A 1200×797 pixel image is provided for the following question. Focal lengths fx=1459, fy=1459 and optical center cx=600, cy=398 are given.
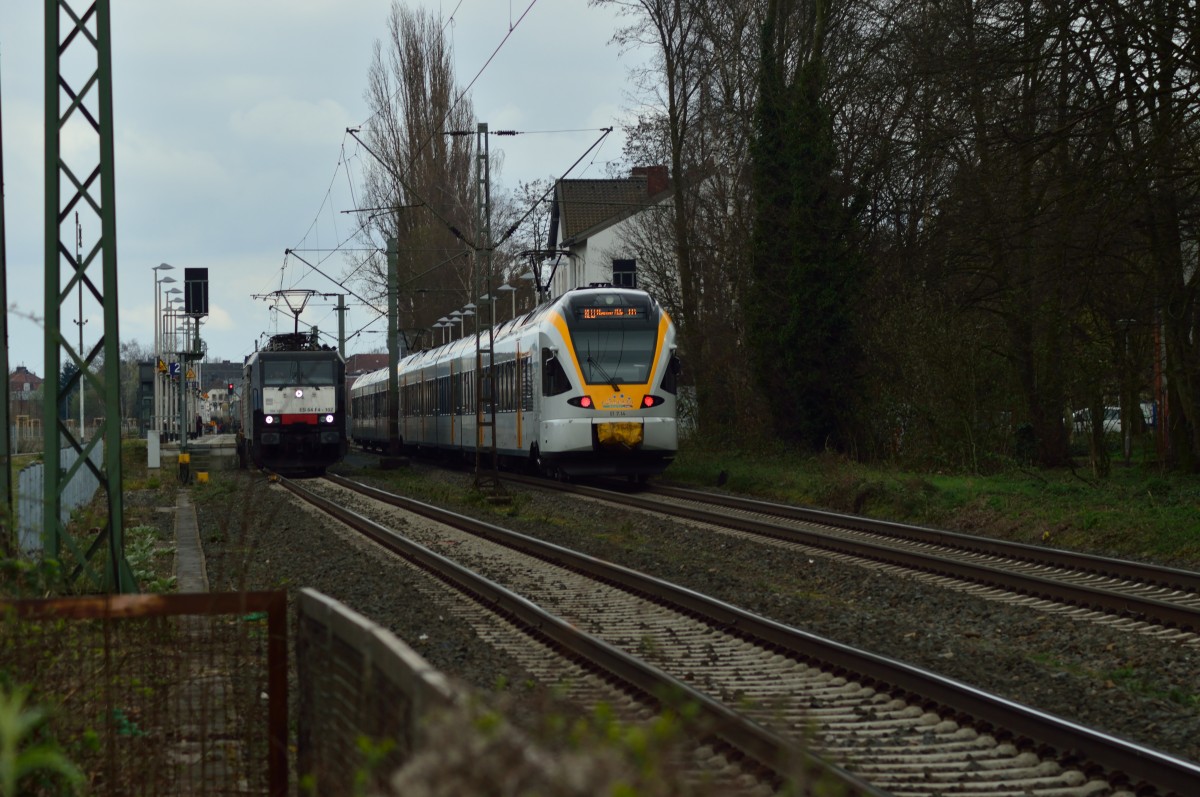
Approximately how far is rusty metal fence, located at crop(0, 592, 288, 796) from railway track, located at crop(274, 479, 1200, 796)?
1449 mm

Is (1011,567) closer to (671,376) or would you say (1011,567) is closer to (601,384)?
(601,384)

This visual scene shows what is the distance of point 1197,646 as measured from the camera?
937cm

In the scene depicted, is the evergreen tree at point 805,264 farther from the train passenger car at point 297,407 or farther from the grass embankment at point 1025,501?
the train passenger car at point 297,407

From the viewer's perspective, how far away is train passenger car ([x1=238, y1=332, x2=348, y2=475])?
114ft

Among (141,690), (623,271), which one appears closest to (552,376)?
(141,690)

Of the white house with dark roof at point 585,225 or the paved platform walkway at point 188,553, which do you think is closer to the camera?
the paved platform walkway at point 188,553

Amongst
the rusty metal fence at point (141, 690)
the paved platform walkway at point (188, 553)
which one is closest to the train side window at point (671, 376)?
the paved platform walkway at point (188, 553)

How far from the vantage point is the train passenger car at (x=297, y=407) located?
34875 mm

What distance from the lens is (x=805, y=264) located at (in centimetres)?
2964

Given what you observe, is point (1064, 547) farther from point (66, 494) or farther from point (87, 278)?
point (66, 494)

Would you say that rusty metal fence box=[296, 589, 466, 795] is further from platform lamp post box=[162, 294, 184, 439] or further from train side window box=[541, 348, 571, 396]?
platform lamp post box=[162, 294, 184, 439]

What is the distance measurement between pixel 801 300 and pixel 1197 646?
20589mm

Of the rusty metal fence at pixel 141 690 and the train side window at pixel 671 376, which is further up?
the train side window at pixel 671 376

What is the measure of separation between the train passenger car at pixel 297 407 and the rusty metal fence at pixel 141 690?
28494 millimetres
